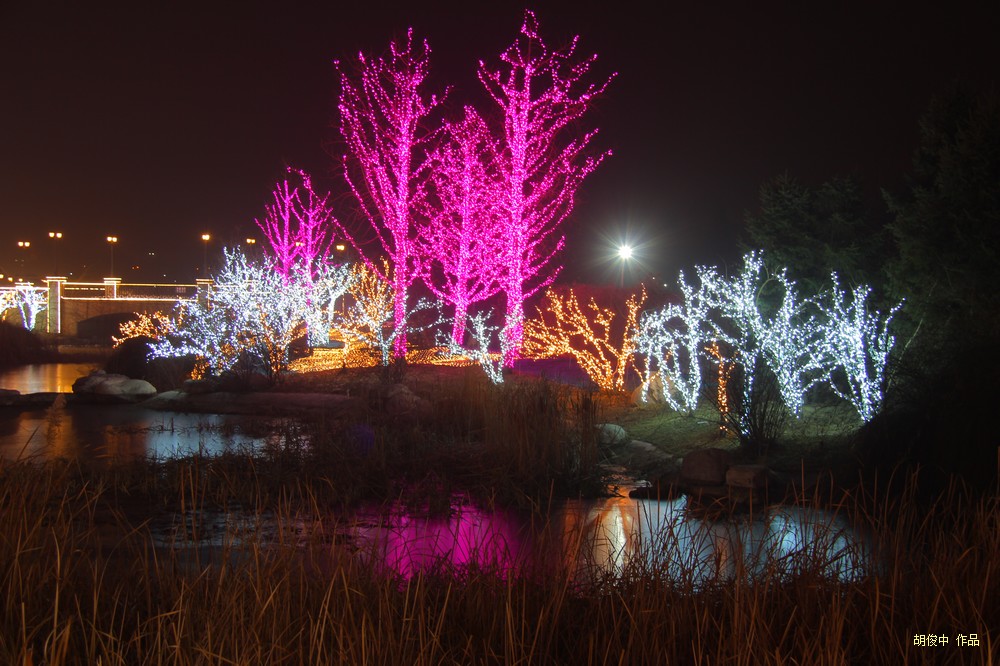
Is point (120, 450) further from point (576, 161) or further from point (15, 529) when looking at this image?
point (576, 161)

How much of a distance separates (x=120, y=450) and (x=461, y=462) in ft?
13.0

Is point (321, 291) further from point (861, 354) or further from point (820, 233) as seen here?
point (861, 354)

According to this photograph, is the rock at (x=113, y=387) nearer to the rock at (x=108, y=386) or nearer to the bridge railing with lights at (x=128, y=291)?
the rock at (x=108, y=386)

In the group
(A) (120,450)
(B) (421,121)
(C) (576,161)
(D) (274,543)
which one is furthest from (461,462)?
(B) (421,121)

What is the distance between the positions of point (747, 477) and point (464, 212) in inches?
508

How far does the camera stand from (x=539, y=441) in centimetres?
770

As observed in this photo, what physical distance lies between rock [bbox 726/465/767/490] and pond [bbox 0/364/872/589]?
48 centimetres

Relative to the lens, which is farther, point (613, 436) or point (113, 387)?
point (113, 387)

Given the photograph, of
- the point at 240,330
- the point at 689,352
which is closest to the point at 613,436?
the point at 689,352

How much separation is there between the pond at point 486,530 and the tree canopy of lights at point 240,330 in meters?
2.41

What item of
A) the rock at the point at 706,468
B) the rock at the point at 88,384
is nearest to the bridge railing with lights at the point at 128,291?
the rock at the point at 88,384

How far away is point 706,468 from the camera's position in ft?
25.2

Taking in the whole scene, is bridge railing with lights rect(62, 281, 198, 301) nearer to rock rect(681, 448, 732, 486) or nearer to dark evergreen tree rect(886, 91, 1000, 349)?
A: dark evergreen tree rect(886, 91, 1000, 349)

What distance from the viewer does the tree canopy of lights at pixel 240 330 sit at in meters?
15.6
